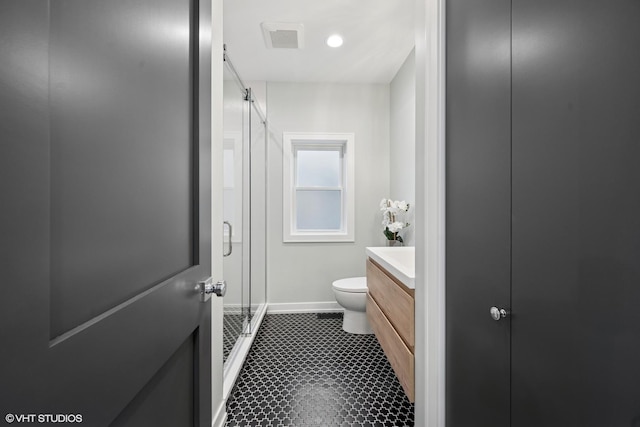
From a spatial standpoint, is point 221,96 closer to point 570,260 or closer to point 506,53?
point 506,53

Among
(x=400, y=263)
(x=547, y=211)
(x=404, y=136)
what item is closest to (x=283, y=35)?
(x=404, y=136)

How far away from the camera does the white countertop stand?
151 centimetres

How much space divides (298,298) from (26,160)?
10.6 ft

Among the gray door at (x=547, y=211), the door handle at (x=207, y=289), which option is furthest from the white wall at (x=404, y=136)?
the door handle at (x=207, y=289)

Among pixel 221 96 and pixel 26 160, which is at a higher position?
pixel 221 96

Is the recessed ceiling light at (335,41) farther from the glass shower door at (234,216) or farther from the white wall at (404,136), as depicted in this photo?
the glass shower door at (234,216)

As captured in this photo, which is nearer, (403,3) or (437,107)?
(437,107)

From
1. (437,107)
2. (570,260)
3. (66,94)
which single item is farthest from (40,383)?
(437,107)

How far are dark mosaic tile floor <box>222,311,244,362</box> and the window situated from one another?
4.33ft

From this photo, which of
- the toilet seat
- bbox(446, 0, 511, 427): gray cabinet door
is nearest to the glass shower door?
the toilet seat

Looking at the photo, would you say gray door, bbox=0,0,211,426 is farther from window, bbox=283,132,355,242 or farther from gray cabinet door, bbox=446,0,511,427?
window, bbox=283,132,355,242

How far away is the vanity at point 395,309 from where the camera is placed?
1480 mm

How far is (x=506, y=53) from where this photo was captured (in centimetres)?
89

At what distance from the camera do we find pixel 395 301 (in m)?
1.72
